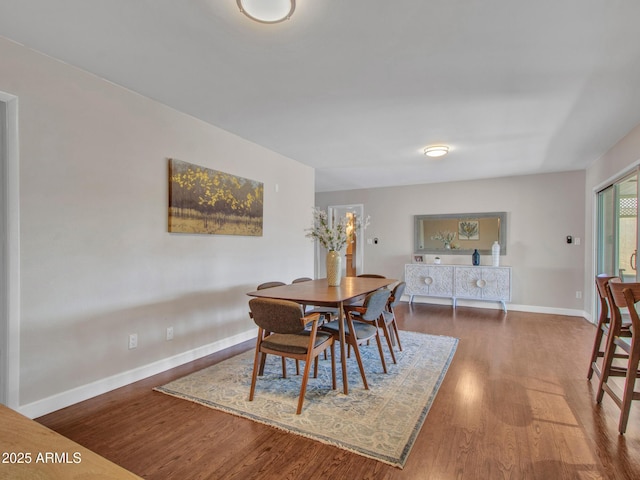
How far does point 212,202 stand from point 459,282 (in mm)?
4346

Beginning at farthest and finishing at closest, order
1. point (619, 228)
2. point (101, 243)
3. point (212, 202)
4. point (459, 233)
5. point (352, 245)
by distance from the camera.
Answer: point (352, 245) < point (459, 233) < point (619, 228) < point (212, 202) < point (101, 243)

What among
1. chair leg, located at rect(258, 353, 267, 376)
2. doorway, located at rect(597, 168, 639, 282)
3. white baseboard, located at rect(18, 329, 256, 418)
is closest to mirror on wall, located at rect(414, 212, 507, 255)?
doorway, located at rect(597, 168, 639, 282)

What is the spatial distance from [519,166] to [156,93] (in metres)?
4.91

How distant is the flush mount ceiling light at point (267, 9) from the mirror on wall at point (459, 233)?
5252 mm

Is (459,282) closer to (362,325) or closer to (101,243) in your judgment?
(362,325)

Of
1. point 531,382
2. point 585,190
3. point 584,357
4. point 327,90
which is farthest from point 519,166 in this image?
point 327,90

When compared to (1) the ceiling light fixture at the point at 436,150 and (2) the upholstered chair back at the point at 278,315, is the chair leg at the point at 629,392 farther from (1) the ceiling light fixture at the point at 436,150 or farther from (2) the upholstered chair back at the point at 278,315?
(1) the ceiling light fixture at the point at 436,150

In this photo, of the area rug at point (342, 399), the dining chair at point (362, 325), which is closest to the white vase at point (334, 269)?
the dining chair at point (362, 325)

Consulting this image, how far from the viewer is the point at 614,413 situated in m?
2.27

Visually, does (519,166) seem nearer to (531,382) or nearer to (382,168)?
(382,168)

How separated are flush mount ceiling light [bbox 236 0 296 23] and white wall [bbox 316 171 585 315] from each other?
5.24 metres

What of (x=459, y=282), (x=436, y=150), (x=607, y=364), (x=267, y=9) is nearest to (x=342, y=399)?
(x=607, y=364)

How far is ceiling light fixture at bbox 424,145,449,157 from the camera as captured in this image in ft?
13.3

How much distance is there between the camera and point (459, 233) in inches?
245
